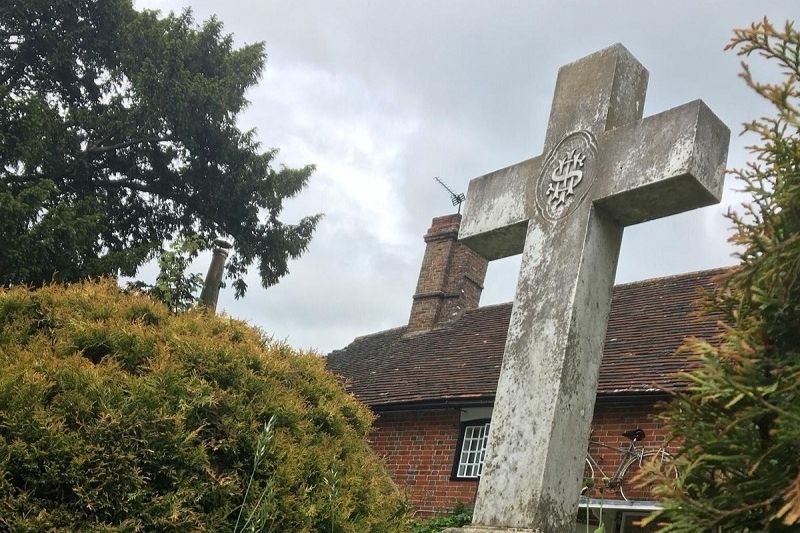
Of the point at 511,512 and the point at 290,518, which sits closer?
the point at 290,518

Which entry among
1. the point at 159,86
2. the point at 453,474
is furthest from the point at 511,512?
the point at 159,86

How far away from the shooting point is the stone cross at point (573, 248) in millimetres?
4176

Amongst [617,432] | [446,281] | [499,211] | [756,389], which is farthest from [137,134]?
[756,389]

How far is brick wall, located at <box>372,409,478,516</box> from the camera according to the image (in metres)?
14.5

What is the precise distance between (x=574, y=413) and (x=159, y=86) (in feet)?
57.6

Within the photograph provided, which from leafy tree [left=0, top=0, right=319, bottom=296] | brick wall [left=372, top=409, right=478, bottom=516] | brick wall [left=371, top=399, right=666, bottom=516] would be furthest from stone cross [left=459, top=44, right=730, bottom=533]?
leafy tree [left=0, top=0, right=319, bottom=296]

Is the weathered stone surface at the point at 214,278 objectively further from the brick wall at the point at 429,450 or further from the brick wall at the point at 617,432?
the brick wall at the point at 617,432

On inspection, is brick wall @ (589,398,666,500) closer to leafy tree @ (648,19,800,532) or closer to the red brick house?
the red brick house

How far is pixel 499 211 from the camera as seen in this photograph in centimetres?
534

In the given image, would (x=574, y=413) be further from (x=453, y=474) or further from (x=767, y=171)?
(x=453, y=474)

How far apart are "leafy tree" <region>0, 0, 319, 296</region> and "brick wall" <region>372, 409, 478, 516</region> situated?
6.89 meters

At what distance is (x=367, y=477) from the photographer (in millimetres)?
4457

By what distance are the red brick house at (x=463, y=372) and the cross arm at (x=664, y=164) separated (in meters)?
5.59

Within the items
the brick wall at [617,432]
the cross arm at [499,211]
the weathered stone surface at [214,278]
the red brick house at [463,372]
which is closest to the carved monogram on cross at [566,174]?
the cross arm at [499,211]
